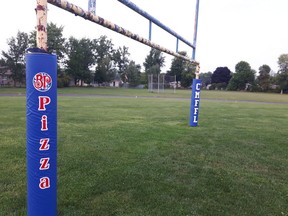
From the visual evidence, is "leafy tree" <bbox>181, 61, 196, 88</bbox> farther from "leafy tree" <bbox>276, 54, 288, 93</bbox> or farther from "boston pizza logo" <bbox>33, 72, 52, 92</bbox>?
"boston pizza logo" <bbox>33, 72, 52, 92</bbox>

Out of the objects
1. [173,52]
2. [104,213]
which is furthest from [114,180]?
[173,52]

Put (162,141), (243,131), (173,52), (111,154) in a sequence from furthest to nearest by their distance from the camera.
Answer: (243,131), (173,52), (162,141), (111,154)

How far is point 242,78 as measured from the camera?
72.8 m

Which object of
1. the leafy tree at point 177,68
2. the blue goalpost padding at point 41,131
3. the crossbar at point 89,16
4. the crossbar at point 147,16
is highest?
the leafy tree at point 177,68

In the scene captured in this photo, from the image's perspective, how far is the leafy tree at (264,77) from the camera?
2672 inches

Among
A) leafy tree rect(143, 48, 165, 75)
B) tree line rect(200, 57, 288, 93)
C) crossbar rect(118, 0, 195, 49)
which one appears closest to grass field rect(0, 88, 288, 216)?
crossbar rect(118, 0, 195, 49)

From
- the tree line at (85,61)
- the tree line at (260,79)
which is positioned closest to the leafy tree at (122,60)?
the tree line at (85,61)

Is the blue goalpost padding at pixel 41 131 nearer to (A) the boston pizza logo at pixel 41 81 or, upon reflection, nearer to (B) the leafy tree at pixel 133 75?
(A) the boston pizza logo at pixel 41 81

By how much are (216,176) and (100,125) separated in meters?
4.85

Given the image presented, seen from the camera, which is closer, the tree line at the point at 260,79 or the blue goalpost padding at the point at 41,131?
the blue goalpost padding at the point at 41,131

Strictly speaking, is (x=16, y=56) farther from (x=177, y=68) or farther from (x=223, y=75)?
(x=223, y=75)

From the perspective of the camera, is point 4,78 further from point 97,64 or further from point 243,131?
point 243,131

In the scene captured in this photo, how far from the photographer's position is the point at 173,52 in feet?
23.4

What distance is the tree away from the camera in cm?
7281
